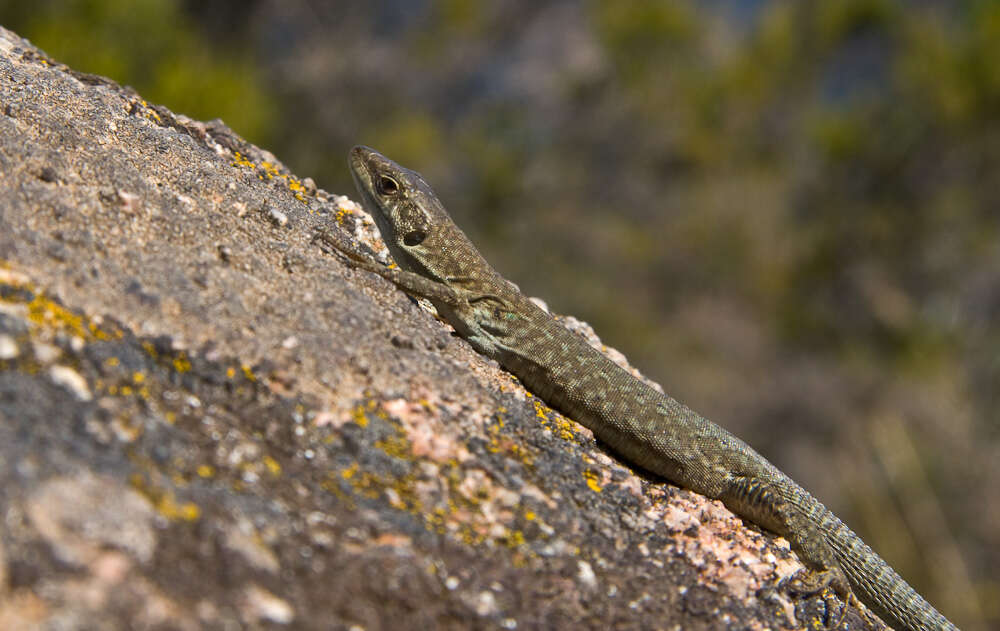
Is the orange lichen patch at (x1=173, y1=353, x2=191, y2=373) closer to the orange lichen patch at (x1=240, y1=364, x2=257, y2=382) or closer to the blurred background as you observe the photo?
the orange lichen patch at (x1=240, y1=364, x2=257, y2=382)

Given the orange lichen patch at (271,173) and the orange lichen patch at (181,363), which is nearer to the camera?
the orange lichen patch at (181,363)

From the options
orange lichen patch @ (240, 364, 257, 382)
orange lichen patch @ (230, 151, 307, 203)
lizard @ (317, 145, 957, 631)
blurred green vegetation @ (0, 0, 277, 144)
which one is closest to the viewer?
orange lichen patch @ (240, 364, 257, 382)

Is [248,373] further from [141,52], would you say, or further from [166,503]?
[141,52]

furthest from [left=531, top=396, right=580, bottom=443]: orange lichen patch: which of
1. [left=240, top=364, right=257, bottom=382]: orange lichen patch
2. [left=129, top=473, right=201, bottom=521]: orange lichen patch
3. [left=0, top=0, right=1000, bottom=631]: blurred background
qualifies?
[left=0, top=0, right=1000, bottom=631]: blurred background

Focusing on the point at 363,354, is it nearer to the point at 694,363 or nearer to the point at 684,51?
the point at 694,363

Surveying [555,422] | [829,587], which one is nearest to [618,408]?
[555,422]

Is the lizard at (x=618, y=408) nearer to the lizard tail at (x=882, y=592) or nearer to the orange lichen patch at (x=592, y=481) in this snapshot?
the lizard tail at (x=882, y=592)

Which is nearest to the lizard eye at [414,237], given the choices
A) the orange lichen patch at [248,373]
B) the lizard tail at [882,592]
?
the orange lichen patch at [248,373]
